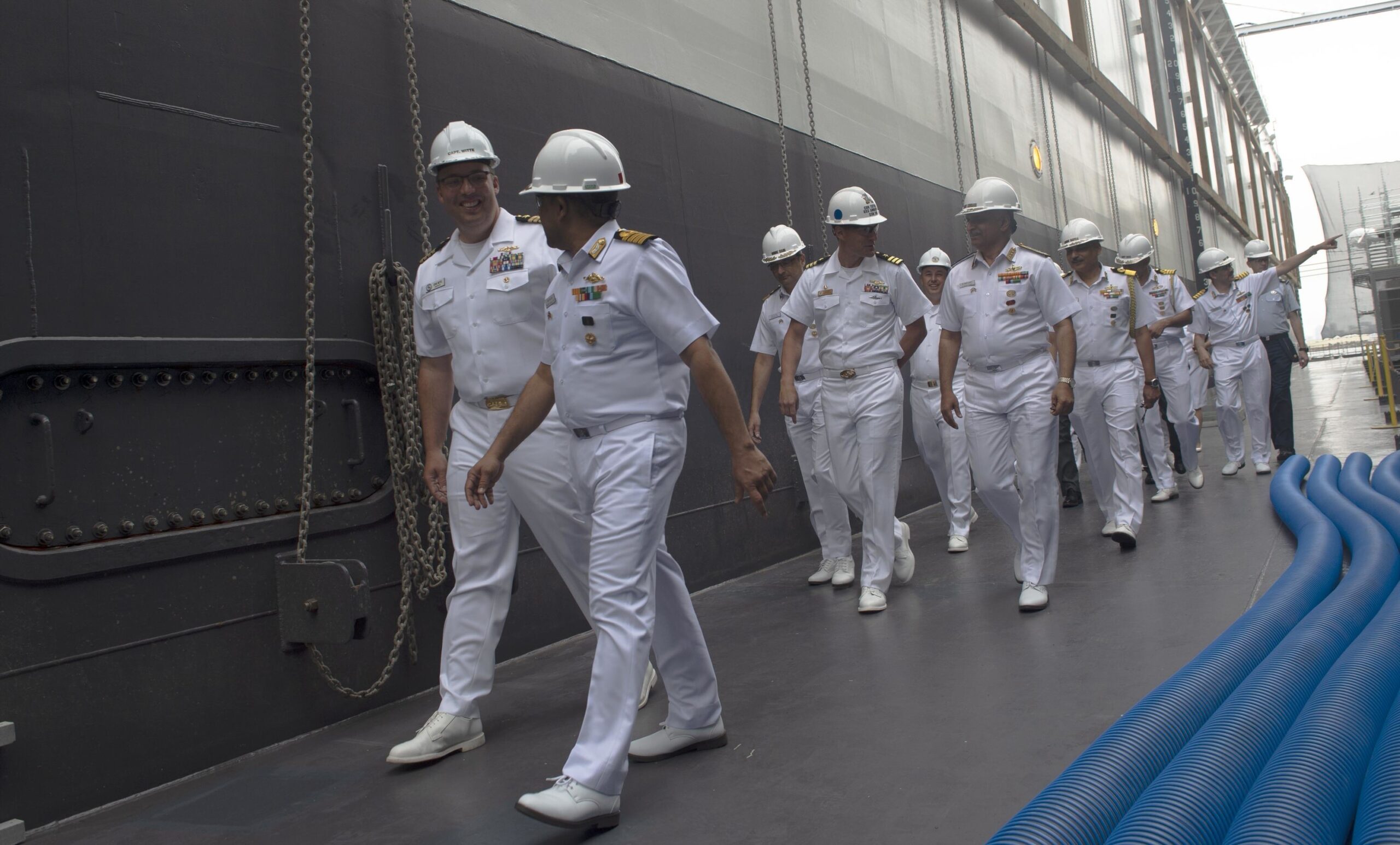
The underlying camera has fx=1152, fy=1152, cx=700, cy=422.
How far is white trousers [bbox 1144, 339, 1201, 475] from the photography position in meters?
10.1

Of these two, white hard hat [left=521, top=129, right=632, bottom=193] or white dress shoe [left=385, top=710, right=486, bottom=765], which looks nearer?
white hard hat [left=521, top=129, right=632, bottom=193]

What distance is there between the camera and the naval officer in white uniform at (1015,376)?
18.7 feet

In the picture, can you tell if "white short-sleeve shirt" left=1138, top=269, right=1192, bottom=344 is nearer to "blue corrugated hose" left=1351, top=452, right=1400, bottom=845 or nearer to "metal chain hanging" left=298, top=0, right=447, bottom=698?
"metal chain hanging" left=298, top=0, right=447, bottom=698

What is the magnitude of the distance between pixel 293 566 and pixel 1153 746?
116 inches

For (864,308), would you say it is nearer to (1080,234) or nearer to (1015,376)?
(1015,376)

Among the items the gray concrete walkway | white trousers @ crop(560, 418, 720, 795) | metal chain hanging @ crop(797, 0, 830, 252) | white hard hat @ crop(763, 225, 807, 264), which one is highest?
metal chain hanging @ crop(797, 0, 830, 252)

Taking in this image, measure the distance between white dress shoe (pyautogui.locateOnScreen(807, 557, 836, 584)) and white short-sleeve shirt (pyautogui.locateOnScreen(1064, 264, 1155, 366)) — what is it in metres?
2.55

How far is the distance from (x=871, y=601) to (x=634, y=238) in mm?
2958

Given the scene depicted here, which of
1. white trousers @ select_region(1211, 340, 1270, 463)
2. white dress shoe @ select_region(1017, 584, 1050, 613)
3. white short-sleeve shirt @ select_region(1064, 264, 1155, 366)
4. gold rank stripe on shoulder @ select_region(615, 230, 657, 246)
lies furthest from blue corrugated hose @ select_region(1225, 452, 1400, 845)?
white trousers @ select_region(1211, 340, 1270, 463)

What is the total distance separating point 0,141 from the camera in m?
3.51

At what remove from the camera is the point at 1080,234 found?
327 inches

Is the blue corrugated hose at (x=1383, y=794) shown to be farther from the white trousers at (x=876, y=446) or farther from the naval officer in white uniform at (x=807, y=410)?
the naval officer in white uniform at (x=807, y=410)

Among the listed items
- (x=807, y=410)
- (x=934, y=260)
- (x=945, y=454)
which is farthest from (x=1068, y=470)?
(x=807, y=410)

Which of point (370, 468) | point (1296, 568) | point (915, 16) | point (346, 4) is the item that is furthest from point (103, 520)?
point (915, 16)
